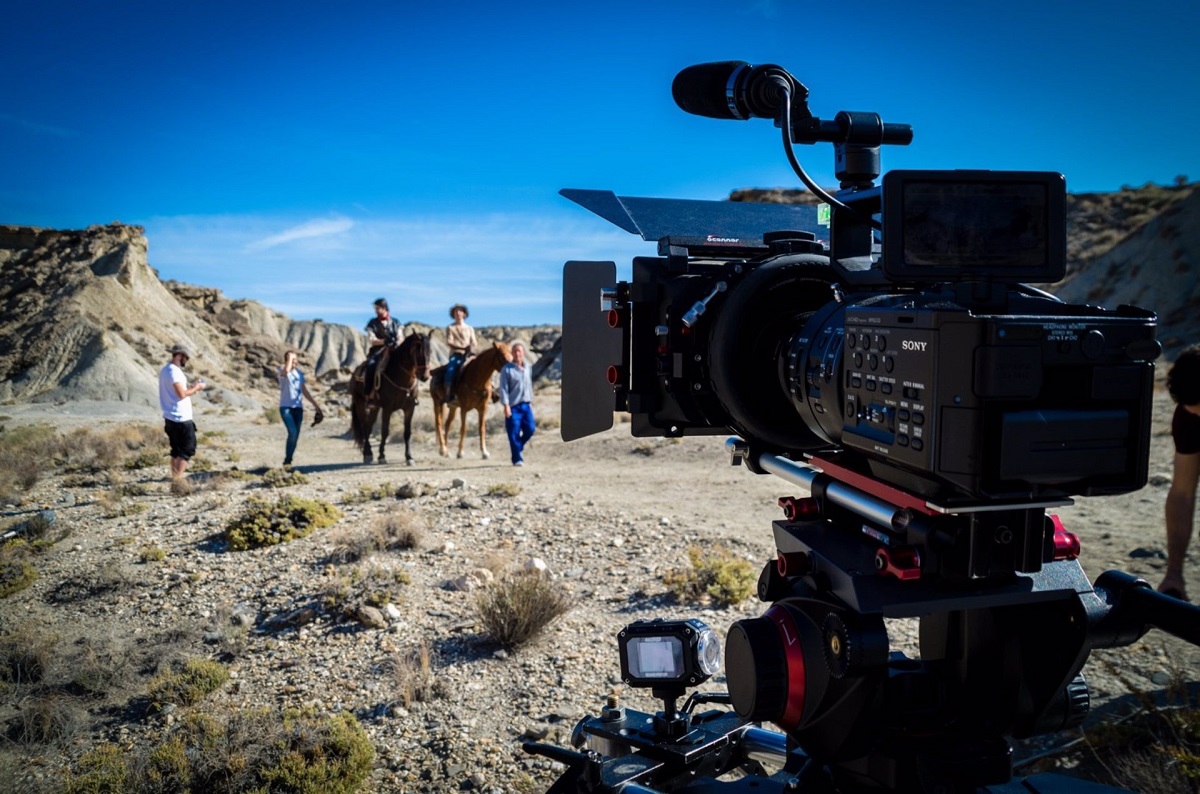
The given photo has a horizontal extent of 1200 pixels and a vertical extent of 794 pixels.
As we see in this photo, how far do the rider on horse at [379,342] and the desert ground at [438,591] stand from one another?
2.69 meters

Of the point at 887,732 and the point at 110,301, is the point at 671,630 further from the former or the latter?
the point at 110,301

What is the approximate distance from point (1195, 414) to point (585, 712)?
378 centimetres

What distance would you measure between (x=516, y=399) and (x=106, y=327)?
30715 millimetres

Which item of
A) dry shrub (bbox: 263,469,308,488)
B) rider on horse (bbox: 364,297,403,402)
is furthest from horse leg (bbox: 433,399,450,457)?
dry shrub (bbox: 263,469,308,488)

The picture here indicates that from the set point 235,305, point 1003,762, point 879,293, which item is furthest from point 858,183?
point 235,305

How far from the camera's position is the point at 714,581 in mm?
6320

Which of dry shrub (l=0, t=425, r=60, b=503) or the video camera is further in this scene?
dry shrub (l=0, t=425, r=60, b=503)

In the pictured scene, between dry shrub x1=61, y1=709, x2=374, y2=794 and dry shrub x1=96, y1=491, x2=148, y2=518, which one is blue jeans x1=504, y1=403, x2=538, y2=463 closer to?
dry shrub x1=96, y1=491, x2=148, y2=518

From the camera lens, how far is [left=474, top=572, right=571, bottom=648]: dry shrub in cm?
537

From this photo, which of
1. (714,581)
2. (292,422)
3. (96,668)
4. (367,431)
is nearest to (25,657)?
(96,668)

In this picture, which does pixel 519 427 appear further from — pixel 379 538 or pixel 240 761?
pixel 240 761

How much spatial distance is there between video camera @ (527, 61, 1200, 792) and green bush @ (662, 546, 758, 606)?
368cm

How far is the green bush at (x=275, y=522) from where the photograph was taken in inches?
305

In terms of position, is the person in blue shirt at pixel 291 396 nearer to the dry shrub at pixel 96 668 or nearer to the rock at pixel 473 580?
the rock at pixel 473 580
